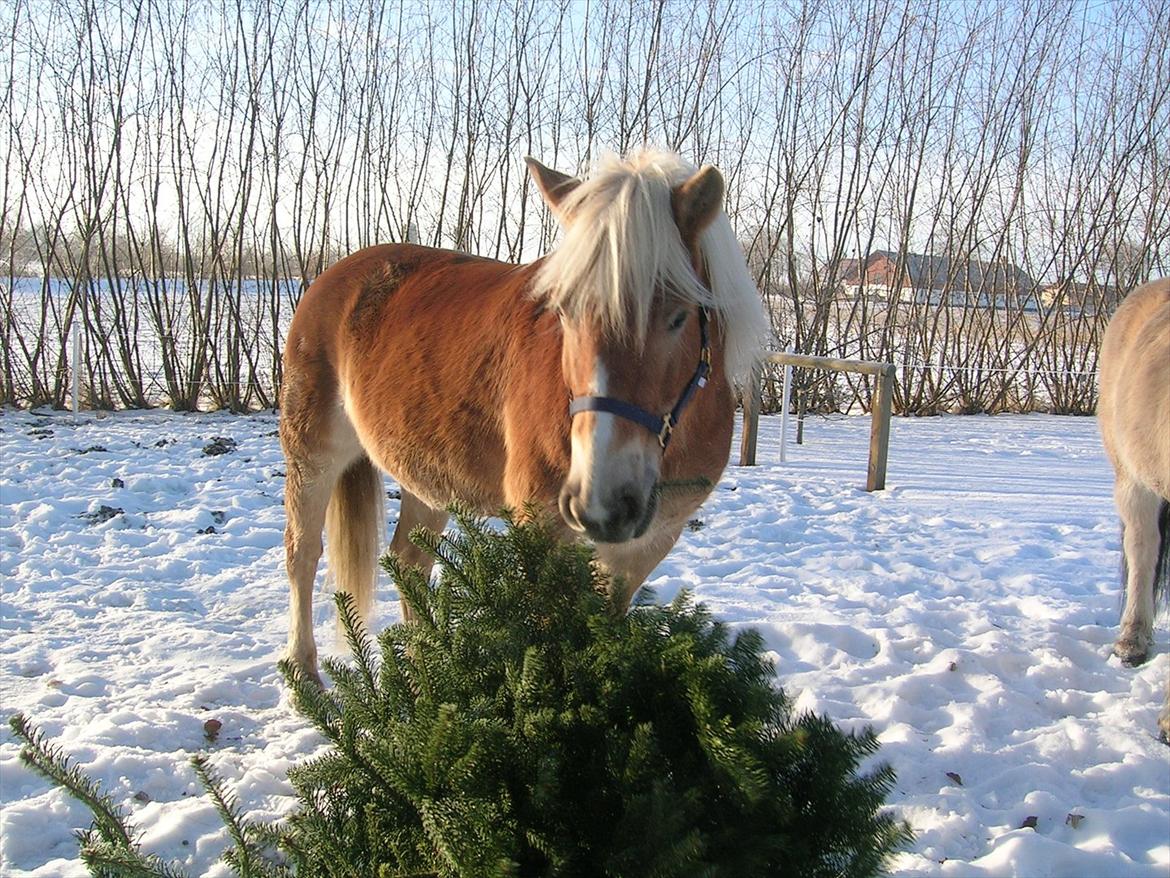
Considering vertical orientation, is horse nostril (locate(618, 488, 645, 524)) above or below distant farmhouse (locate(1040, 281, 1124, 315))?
below

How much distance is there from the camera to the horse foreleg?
3566 mm

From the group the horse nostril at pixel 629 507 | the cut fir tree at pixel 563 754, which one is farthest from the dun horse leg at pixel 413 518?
the cut fir tree at pixel 563 754

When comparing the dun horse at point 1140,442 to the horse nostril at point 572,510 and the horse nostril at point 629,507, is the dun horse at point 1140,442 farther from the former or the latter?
the horse nostril at point 572,510

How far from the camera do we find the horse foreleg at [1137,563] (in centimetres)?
357

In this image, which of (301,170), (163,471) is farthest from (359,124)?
(163,471)

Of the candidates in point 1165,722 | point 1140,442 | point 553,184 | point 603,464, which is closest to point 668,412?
point 603,464

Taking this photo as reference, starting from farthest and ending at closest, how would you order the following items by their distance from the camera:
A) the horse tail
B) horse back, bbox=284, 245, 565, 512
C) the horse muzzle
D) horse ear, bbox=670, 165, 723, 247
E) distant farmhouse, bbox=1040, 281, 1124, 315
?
distant farmhouse, bbox=1040, 281, 1124, 315 → the horse tail → horse back, bbox=284, 245, 565, 512 → horse ear, bbox=670, 165, 723, 247 → the horse muzzle

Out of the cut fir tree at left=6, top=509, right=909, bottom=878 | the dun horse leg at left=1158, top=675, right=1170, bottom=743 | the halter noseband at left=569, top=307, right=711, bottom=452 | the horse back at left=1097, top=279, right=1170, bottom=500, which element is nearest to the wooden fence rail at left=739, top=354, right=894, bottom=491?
the horse back at left=1097, top=279, right=1170, bottom=500

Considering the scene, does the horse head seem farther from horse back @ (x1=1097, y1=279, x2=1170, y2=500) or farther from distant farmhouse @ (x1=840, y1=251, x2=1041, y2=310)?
distant farmhouse @ (x1=840, y1=251, x2=1041, y2=310)

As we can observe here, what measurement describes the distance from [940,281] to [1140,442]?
10079mm

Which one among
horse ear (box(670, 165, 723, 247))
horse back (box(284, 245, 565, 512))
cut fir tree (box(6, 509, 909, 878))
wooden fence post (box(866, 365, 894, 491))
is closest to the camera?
cut fir tree (box(6, 509, 909, 878))

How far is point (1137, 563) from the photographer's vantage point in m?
3.73

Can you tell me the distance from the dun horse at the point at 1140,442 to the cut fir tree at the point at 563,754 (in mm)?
2876

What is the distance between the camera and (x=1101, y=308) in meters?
12.8
